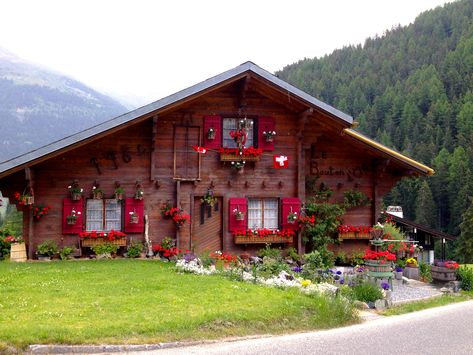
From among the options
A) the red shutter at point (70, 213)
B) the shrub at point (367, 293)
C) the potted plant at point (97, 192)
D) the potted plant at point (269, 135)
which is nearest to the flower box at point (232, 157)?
the potted plant at point (269, 135)

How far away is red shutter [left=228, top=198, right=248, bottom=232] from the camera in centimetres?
1727

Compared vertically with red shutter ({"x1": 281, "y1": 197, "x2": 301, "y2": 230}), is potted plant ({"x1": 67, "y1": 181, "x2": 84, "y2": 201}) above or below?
above

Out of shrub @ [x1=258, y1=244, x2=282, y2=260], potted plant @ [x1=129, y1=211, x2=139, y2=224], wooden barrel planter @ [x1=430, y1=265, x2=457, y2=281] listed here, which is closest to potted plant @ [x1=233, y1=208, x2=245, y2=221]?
shrub @ [x1=258, y1=244, x2=282, y2=260]

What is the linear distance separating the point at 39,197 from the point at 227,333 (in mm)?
9602

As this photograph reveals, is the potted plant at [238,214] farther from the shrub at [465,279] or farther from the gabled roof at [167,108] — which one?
the shrub at [465,279]

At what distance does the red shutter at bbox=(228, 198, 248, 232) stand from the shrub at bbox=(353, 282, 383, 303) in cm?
599

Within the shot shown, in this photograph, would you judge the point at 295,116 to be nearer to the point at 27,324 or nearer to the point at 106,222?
the point at 106,222

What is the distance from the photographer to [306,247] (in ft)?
59.1

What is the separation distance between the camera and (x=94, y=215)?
16.6m

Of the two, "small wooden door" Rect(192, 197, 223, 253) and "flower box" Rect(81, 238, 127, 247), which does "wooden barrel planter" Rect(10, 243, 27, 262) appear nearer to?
"flower box" Rect(81, 238, 127, 247)

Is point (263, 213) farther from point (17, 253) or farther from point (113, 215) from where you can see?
point (17, 253)

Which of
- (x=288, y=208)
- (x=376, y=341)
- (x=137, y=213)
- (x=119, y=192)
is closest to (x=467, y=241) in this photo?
(x=288, y=208)

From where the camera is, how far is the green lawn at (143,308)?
772 cm

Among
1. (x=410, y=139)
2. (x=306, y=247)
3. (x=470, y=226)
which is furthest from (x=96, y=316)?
(x=410, y=139)
